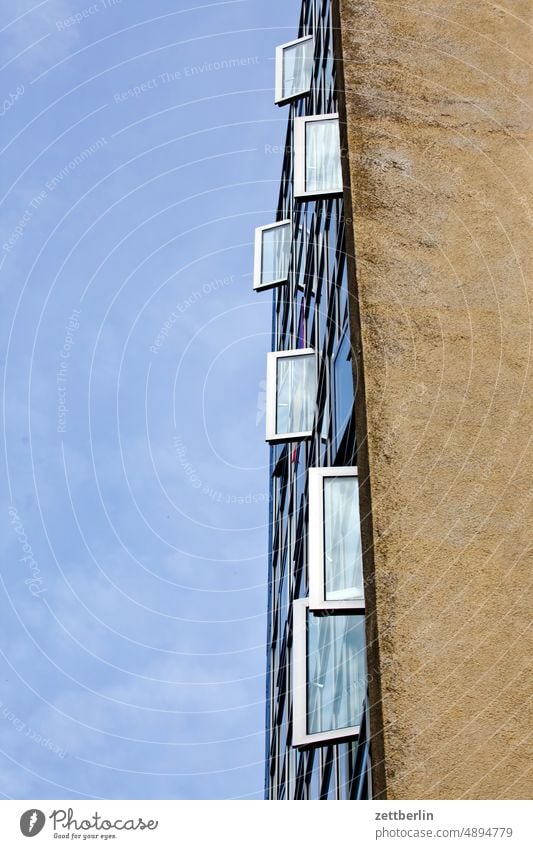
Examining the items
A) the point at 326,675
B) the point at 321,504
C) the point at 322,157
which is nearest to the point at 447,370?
the point at 321,504

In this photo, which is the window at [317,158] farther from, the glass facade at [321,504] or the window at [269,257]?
the window at [269,257]

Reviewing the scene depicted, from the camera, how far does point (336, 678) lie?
11336mm

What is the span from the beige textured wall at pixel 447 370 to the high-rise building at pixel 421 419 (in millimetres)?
18

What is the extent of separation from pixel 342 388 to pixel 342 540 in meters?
4.41

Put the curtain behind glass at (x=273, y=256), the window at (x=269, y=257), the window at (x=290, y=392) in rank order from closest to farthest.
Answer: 1. the window at (x=290, y=392)
2. the window at (x=269, y=257)
3. the curtain behind glass at (x=273, y=256)

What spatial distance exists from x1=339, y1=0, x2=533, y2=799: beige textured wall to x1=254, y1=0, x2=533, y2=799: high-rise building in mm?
18

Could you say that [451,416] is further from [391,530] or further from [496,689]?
[496,689]

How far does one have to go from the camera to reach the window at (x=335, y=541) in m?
10.4

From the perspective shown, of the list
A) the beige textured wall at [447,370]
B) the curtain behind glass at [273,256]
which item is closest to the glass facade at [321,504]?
the curtain behind glass at [273,256]

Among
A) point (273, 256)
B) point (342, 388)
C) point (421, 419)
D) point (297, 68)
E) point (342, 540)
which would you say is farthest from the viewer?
point (273, 256)

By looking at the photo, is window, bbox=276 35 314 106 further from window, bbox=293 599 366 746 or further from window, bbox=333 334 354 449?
window, bbox=293 599 366 746
